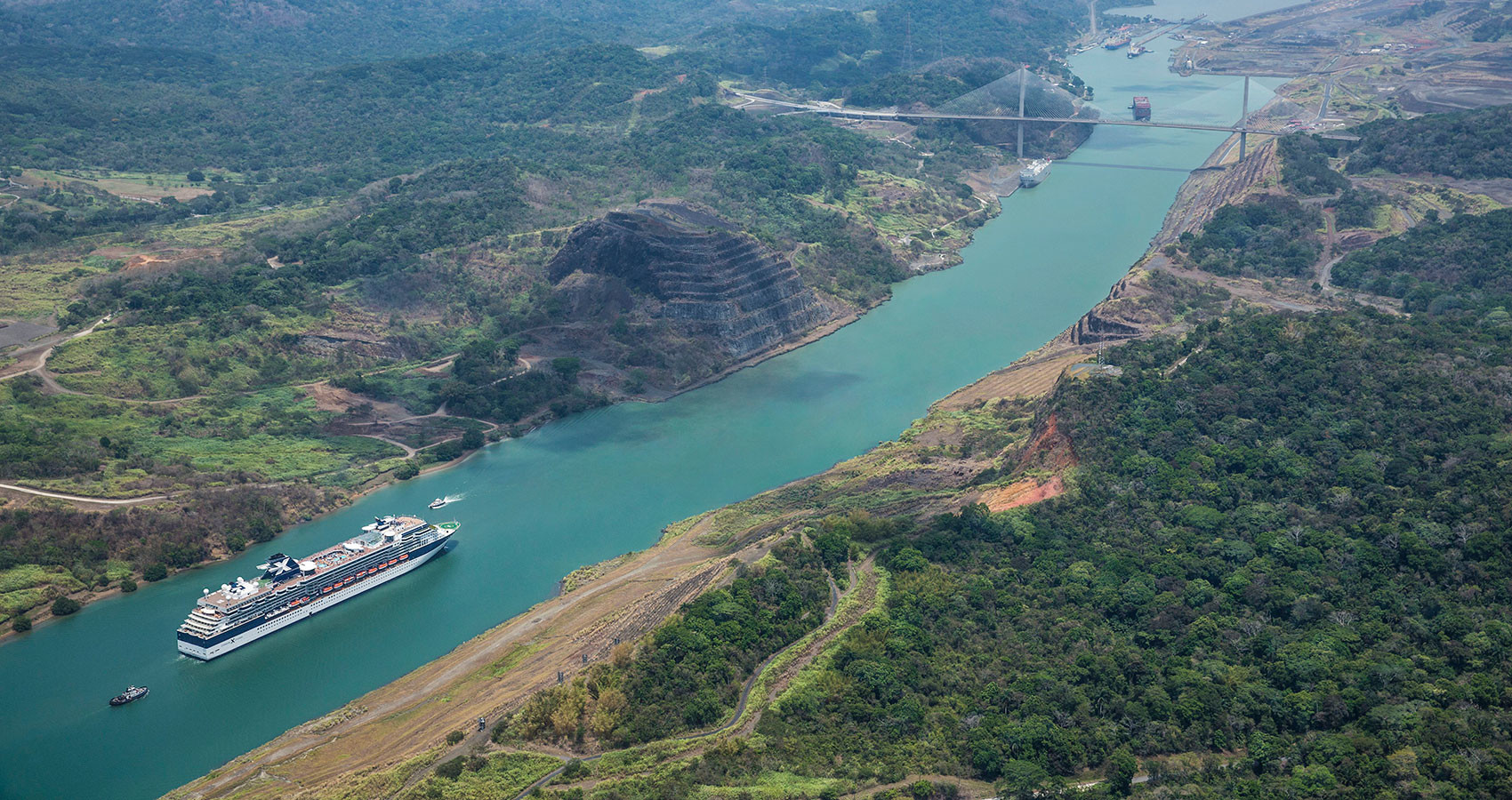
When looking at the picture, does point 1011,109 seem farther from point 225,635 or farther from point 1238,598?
point 225,635

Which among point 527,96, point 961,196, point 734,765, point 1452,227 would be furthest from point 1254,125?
point 734,765

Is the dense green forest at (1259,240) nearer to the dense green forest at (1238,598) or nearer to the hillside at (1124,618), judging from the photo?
the hillside at (1124,618)

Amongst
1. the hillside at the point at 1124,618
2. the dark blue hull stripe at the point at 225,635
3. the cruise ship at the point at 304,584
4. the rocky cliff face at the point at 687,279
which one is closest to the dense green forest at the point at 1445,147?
the hillside at the point at 1124,618

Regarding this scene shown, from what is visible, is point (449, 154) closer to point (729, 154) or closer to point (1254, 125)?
point (729, 154)

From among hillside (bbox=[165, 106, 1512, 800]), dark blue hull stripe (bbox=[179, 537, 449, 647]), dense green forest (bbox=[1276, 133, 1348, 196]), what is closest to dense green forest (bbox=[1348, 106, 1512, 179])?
dense green forest (bbox=[1276, 133, 1348, 196])

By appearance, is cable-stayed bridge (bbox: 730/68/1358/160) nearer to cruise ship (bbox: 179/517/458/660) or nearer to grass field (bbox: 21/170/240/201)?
grass field (bbox: 21/170/240/201)

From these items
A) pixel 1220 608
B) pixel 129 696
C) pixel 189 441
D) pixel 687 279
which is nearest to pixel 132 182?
pixel 189 441

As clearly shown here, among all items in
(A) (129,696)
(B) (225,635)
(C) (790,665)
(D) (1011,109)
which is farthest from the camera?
(D) (1011,109)
